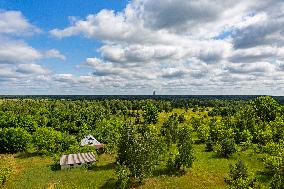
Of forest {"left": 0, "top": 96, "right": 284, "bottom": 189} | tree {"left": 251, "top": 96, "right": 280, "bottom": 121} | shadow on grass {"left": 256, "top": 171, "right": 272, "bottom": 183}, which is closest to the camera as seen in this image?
shadow on grass {"left": 256, "top": 171, "right": 272, "bottom": 183}

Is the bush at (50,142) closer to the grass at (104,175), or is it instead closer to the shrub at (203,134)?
the grass at (104,175)

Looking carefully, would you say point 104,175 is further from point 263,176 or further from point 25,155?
point 25,155

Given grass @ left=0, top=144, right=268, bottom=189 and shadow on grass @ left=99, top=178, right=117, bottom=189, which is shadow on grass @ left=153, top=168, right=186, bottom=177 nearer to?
grass @ left=0, top=144, right=268, bottom=189

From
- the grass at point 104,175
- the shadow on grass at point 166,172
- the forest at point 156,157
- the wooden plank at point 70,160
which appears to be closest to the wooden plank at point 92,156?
the forest at point 156,157

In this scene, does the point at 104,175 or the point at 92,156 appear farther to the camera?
the point at 92,156

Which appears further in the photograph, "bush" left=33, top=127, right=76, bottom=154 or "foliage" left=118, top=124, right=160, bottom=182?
"bush" left=33, top=127, right=76, bottom=154

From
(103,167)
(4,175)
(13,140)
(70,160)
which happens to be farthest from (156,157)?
(13,140)

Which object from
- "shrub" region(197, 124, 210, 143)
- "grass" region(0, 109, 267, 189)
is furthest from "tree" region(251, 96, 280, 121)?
"grass" region(0, 109, 267, 189)

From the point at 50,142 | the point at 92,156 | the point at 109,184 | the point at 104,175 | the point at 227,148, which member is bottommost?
the point at 109,184

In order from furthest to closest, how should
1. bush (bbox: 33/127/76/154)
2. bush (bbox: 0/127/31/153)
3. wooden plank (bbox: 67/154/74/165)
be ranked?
1. bush (bbox: 0/127/31/153)
2. bush (bbox: 33/127/76/154)
3. wooden plank (bbox: 67/154/74/165)
